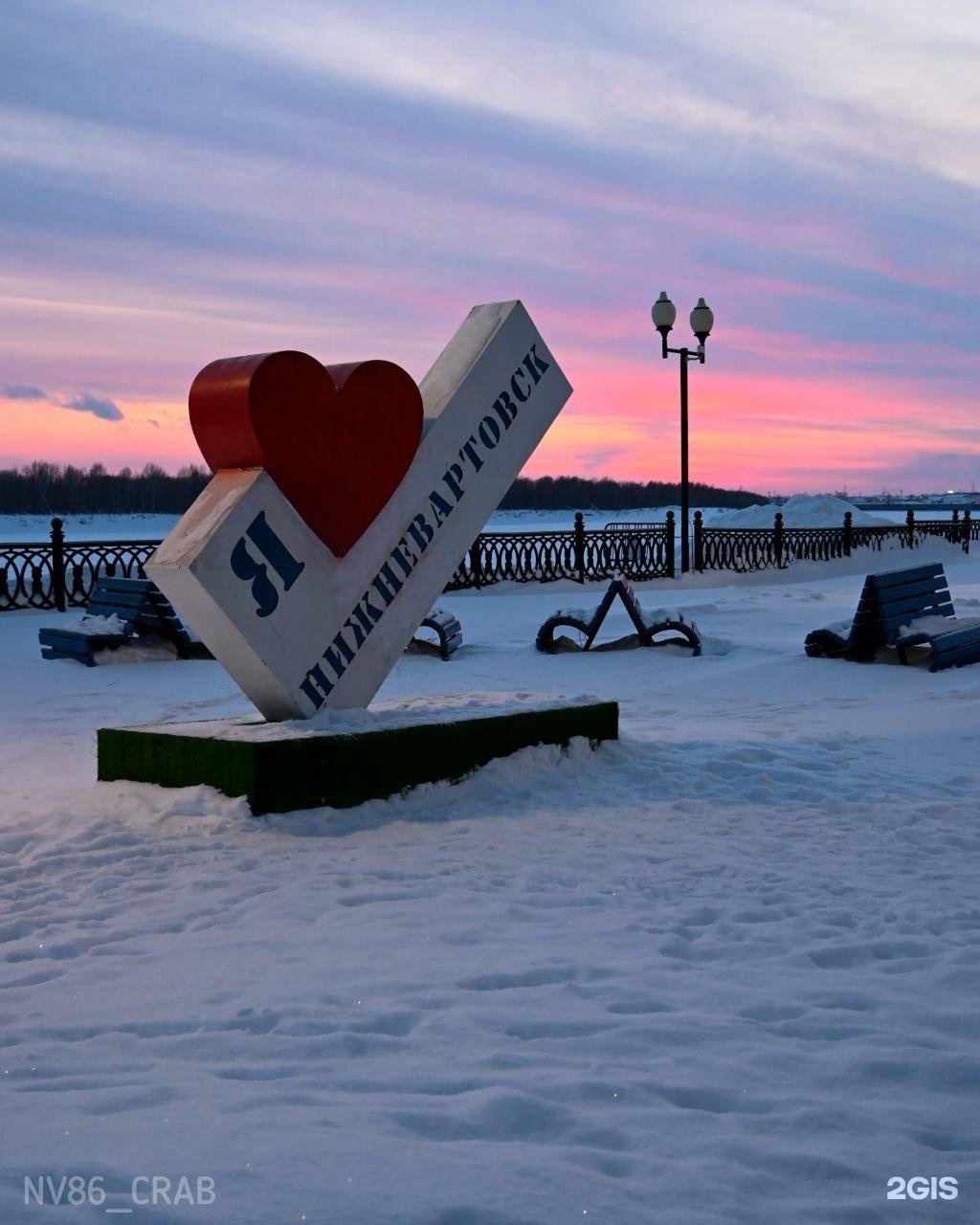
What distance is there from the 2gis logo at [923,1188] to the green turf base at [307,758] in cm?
427

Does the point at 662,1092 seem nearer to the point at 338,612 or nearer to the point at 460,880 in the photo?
the point at 460,880

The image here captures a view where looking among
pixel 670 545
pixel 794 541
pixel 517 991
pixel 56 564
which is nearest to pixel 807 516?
pixel 794 541

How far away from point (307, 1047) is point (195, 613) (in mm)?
3704

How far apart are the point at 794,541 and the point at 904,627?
2255cm

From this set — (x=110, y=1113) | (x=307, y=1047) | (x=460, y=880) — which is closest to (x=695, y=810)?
(x=460, y=880)

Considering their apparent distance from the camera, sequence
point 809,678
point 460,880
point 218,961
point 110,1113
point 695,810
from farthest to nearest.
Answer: point 809,678
point 695,810
point 460,880
point 218,961
point 110,1113

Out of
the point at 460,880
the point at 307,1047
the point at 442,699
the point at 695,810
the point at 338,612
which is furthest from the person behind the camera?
the point at 442,699

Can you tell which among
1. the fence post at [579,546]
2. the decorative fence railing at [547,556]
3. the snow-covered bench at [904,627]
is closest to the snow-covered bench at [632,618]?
the snow-covered bench at [904,627]

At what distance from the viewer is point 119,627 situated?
14.6 m

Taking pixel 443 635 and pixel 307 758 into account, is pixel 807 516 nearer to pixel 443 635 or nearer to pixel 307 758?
pixel 443 635

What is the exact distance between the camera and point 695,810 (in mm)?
7145

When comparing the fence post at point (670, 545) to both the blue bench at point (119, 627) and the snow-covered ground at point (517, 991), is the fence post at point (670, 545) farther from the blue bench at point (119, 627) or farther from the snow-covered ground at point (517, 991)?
the snow-covered ground at point (517, 991)

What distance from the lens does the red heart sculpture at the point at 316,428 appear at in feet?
23.9

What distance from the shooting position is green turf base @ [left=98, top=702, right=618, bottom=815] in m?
6.90
